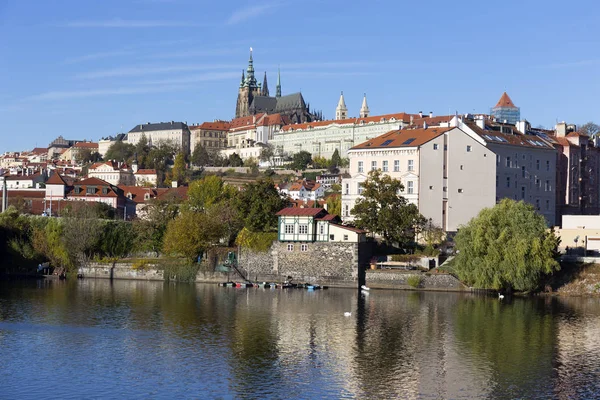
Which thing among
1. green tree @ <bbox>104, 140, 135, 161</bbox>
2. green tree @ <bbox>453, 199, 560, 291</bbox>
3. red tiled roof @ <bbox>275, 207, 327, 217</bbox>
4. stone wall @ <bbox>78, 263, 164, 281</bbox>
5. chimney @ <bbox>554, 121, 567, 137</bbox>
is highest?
green tree @ <bbox>104, 140, 135, 161</bbox>

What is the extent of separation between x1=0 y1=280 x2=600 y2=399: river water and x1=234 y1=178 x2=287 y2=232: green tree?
31.5ft

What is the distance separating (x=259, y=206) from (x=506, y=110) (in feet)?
191

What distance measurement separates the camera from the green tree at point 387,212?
5734 cm

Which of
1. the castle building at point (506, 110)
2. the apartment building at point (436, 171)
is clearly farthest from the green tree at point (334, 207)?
the castle building at point (506, 110)

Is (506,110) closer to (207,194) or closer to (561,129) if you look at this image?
(561,129)

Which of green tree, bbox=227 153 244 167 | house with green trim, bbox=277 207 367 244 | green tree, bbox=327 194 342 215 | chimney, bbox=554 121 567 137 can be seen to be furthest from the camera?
green tree, bbox=227 153 244 167

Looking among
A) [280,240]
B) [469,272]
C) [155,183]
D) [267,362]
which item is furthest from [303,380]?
[155,183]

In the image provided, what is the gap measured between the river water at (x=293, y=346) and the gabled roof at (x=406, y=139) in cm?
1613

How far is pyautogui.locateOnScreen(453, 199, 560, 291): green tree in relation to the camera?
4966 centimetres

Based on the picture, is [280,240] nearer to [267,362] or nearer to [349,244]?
[349,244]

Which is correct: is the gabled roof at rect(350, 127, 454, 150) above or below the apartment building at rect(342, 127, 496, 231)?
above

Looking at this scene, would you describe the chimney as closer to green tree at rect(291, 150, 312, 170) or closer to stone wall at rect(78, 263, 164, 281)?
stone wall at rect(78, 263, 164, 281)

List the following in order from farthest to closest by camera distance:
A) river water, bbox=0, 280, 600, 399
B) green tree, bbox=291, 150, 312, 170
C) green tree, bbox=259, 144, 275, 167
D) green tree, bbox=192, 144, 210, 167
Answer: green tree, bbox=259, 144, 275, 167
green tree, bbox=192, 144, 210, 167
green tree, bbox=291, 150, 312, 170
river water, bbox=0, 280, 600, 399

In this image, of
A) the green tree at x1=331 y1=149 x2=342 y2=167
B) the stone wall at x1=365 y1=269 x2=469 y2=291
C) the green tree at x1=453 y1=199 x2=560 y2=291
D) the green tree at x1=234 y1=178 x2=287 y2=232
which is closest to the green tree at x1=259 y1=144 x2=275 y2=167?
the green tree at x1=331 y1=149 x2=342 y2=167
